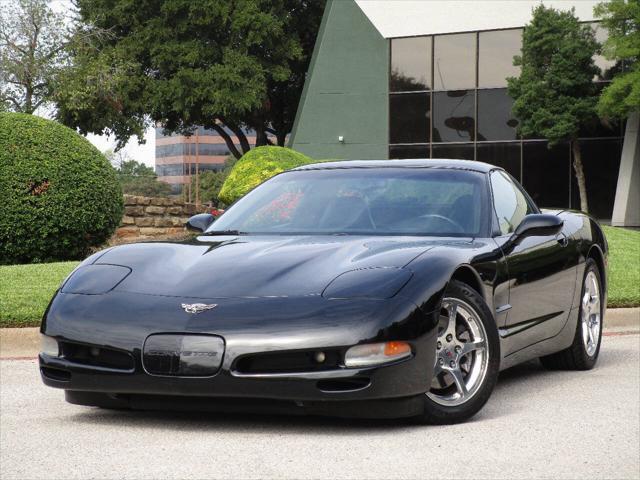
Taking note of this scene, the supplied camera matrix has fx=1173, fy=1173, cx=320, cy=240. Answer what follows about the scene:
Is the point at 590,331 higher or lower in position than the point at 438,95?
lower

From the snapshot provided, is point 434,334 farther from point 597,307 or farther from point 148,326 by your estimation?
point 597,307

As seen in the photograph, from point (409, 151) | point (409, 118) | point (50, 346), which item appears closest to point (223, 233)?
point (50, 346)

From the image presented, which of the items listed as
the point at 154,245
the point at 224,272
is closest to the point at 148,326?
the point at 224,272

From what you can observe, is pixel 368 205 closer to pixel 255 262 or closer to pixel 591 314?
pixel 255 262

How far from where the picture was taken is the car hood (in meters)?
5.77

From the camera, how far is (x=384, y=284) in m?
5.67

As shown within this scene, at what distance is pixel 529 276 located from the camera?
7062 millimetres

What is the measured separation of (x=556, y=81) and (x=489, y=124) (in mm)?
2817

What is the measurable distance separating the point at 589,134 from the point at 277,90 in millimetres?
17058

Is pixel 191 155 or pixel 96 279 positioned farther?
pixel 191 155

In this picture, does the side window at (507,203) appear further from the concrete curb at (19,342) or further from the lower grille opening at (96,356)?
the concrete curb at (19,342)

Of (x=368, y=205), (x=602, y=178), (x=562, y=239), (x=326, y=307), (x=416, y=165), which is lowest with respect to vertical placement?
(x=326, y=307)

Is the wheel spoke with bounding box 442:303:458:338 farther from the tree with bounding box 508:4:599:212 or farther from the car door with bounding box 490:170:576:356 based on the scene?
the tree with bounding box 508:4:599:212

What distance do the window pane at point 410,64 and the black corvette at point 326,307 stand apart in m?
32.9
